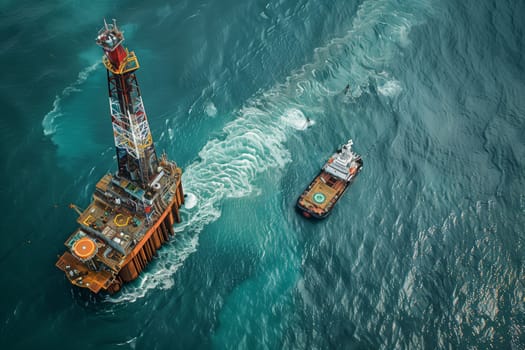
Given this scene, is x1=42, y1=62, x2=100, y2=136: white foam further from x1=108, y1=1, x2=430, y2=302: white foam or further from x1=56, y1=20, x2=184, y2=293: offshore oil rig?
x1=56, y1=20, x2=184, y2=293: offshore oil rig

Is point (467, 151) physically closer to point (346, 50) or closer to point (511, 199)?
point (511, 199)

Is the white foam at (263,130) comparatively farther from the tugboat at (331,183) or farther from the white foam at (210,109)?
the tugboat at (331,183)

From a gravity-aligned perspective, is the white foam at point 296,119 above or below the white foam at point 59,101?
below

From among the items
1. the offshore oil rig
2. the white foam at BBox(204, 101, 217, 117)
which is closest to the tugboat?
the offshore oil rig

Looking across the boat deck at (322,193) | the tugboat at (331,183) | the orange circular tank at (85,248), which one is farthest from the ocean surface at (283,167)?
the orange circular tank at (85,248)

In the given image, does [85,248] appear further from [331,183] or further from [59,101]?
[331,183]

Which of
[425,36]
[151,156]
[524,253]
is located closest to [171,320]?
[151,156]
